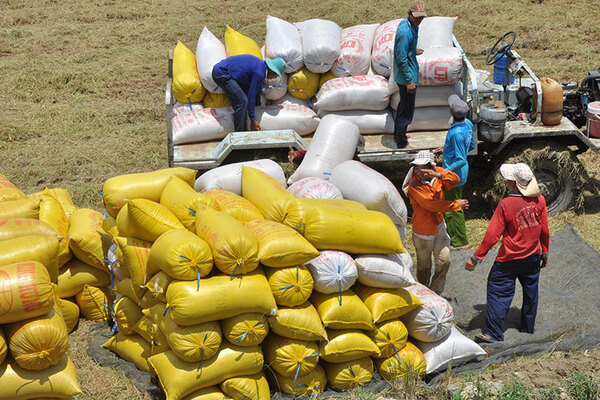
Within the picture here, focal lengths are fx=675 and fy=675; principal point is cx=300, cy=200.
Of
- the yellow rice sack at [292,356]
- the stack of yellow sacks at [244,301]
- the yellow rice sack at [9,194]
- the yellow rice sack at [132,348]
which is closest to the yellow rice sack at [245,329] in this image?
the stack of yellow sacks at [244,301]

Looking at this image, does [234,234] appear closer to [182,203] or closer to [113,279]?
[182,203]

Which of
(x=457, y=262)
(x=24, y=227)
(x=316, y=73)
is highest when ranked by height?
(x=316, y=73)

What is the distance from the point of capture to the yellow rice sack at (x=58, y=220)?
18.3ft

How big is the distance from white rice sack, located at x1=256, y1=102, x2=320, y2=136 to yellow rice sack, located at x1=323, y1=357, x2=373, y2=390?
344 centimetres

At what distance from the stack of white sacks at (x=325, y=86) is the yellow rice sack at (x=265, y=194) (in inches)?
77.7

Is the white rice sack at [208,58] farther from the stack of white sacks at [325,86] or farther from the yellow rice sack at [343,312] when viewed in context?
the yellow rice sack at [343,312]

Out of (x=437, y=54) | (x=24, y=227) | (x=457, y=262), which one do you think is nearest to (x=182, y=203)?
(x=24, y=227)

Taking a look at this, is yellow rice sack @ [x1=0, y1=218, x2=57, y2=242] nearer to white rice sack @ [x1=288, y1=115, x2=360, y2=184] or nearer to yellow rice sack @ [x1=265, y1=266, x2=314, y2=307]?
yellow rice sack @ [x1=265, y1=266, x2=314, y2=307]

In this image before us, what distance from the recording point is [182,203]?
5.03 metres

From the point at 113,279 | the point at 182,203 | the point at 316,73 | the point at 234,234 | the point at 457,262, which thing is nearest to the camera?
the point at 234,234

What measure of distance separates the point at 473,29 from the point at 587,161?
16.3ft

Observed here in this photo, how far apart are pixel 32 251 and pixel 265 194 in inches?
68.3

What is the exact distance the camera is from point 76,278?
221 inches

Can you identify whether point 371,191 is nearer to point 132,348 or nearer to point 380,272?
point 380,272
